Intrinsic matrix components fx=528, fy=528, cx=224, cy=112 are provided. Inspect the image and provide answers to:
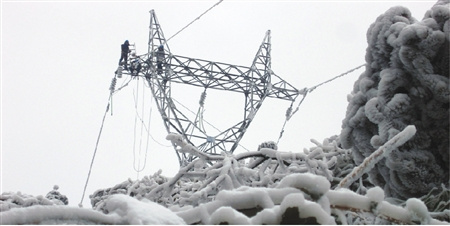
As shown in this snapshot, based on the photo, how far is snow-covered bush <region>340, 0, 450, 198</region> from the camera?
9.99ft

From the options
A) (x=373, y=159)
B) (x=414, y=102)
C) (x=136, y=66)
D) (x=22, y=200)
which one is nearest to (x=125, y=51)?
(x=136, y=66)

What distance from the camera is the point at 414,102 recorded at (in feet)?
10.3

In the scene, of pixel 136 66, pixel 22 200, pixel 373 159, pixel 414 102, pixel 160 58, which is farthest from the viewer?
pixel 136 66

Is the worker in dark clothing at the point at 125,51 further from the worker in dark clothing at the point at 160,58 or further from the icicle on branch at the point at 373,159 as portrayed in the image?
the icicle on branch at the point at 373,159

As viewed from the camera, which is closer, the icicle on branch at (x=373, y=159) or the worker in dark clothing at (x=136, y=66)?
the icicle on branch at (x=373, y=159)

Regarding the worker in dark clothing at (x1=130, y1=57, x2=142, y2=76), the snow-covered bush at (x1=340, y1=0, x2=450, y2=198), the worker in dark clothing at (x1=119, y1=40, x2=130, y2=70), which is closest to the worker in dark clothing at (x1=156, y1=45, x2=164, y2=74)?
the worker in dark clothing at (x1=130, y1=57, x2=142, y2=76)

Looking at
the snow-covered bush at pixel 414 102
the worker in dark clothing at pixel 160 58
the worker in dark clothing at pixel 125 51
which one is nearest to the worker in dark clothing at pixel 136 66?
the worker in dark clothing at pixel 125 51

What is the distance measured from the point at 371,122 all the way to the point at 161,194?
1.63 m

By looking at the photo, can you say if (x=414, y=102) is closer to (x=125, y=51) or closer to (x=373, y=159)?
(x=373, y=159)

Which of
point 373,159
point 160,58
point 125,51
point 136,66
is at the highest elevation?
point 125,51

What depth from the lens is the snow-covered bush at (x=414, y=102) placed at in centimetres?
304

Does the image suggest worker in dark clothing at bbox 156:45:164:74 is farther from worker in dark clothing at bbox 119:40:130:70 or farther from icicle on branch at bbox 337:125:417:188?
icicle on branch at bbox 337:125:417:188

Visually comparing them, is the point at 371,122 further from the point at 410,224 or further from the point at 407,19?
the point at 410,224

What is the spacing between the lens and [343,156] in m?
4.21
